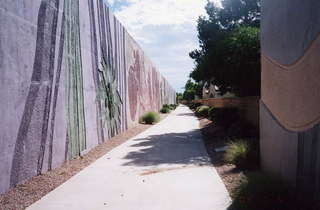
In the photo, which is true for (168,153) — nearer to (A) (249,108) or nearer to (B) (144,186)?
(B) (144,186)

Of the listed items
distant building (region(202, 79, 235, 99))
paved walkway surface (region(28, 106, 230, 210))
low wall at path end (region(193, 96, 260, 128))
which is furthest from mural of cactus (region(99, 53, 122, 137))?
low wall at path end (region(193, 96, 260, 128))

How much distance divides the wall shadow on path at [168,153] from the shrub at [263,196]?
3.36m

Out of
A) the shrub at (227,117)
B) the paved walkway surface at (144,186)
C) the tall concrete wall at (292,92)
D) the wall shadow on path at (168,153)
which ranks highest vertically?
the tall concrete wall at (292,92)

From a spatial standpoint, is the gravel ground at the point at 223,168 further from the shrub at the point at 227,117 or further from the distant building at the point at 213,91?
the distant building at the point at 213,91

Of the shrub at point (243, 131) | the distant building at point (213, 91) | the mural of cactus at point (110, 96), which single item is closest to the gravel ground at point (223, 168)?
the shrub at point (243, 131)

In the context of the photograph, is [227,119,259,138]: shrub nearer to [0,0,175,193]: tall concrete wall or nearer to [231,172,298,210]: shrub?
[0,0,175,193]: tall concrete wall

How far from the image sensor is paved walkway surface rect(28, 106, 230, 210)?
4933 mm

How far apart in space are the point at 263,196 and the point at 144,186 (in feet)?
7.95

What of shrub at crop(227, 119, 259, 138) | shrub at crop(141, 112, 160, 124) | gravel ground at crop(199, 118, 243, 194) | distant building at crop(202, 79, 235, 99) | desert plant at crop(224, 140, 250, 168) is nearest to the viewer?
gravel ground at crop(199, 118, 243, 194)

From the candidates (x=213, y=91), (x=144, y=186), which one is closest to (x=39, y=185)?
(x=144, y=186)

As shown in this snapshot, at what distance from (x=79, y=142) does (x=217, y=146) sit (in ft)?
14.8

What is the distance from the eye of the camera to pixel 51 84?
23.7 ft

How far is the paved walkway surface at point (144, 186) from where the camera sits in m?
4.93

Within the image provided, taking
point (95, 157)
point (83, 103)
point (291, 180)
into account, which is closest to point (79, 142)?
point (95, 157)
